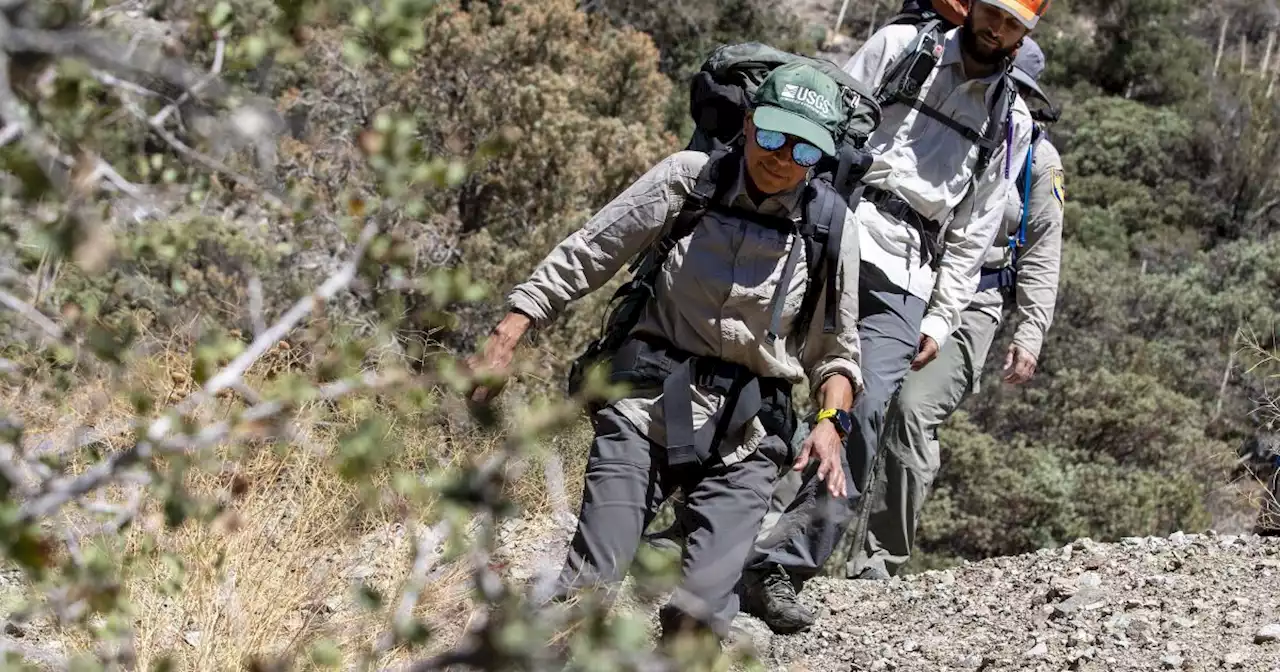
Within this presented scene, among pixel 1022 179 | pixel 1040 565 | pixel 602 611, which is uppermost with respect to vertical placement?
pixel 602 611

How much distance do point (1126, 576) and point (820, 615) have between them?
129 centimetres

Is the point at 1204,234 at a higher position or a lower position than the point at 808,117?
lower

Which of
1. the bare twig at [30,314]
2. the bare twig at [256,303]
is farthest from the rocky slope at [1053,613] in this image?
the bare twig at [30,314]

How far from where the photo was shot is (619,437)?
12.9ft

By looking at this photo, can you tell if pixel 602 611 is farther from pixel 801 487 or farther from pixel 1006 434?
pixel 1006 434

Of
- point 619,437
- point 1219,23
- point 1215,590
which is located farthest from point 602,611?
point 1219,23

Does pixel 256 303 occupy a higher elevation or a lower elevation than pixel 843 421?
higher

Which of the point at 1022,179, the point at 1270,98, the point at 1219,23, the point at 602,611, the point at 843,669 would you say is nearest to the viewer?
the point at 602,611

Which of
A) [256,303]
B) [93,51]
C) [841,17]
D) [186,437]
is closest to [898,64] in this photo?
[256,303]

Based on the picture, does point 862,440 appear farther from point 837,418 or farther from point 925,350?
point 837,418

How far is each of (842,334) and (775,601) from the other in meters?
1.56

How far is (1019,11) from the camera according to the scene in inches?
199

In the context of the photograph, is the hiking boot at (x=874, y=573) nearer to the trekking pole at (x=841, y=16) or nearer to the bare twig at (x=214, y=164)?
the bare twig at (x=214, y=164)

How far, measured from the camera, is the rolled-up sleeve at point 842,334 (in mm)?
3967
